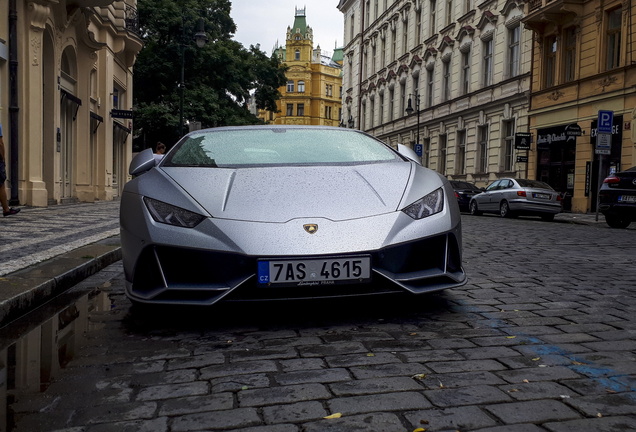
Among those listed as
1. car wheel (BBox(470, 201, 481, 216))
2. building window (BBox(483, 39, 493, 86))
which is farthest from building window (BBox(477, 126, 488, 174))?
car wheel (BBox(470, 201, 481, 216))

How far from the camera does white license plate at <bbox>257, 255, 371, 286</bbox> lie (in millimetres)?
3334

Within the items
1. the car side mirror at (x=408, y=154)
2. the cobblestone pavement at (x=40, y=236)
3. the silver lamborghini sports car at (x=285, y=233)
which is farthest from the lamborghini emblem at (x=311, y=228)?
the cobblestone pavement at (x=40, y=236)

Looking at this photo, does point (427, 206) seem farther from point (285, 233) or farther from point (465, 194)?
point (465, 194)

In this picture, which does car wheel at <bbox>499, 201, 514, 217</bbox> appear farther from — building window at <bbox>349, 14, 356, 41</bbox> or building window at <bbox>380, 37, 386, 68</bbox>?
building window at <bbox>349, 14, 356, 41</bbox>

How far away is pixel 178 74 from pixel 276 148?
31.3 meters

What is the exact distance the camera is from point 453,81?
30.8m

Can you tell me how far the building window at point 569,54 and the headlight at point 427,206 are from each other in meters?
20.3

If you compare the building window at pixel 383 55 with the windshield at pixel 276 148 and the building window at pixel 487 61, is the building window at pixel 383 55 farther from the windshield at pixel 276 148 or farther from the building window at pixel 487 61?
the windshield at pixel 276 148

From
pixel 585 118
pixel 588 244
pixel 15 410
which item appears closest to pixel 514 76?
pixel 585 118

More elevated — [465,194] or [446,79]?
[446,79]

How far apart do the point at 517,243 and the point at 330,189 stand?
236 inches

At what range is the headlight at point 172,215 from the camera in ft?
11.5

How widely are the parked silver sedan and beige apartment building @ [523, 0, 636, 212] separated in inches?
90.3

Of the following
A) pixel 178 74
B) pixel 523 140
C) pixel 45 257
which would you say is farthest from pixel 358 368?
pixel 178 74
